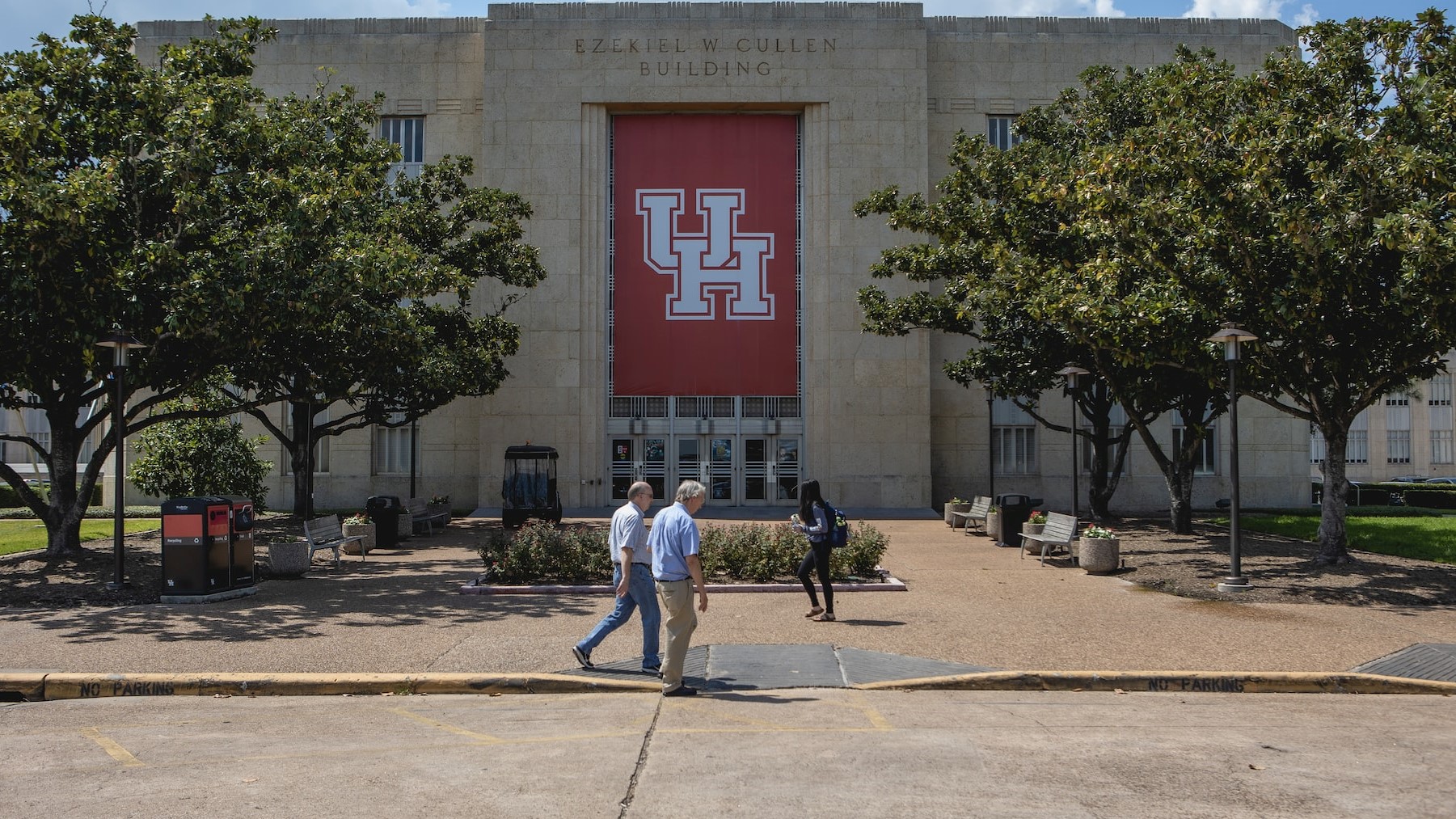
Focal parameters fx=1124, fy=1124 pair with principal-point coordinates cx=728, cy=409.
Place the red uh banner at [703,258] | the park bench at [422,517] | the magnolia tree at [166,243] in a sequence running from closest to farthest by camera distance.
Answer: the magnolia tree at [166,243]
the park bench at [422,517]
the red uh banner at [703,258]

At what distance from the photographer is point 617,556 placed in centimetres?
935

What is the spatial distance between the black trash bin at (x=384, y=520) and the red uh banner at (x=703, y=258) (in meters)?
13.4

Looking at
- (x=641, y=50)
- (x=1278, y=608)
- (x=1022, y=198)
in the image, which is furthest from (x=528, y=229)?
(x=1278, y=608)

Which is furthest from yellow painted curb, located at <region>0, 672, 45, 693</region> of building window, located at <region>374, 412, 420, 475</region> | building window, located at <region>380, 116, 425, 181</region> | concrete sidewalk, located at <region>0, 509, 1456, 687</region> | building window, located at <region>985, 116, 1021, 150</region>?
building window, located at <region>985, 116, 1021, 150</region>

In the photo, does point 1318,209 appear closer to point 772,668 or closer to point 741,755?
point 772,668

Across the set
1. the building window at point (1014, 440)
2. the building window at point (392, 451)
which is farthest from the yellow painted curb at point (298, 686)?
the building window at point (1014, 440)

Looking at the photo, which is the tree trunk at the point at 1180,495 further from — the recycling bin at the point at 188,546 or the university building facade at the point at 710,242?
the recycling bin at the point at 188,546

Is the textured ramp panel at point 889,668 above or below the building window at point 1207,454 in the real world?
below

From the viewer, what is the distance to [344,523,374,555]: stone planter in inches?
836

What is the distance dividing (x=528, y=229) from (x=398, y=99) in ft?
22.6

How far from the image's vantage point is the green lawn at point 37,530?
886 inches

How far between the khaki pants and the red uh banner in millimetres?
26232

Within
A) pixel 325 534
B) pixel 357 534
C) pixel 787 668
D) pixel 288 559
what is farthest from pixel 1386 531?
pixel 288 559

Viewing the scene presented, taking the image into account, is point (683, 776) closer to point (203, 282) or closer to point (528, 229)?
point (203, 282)
